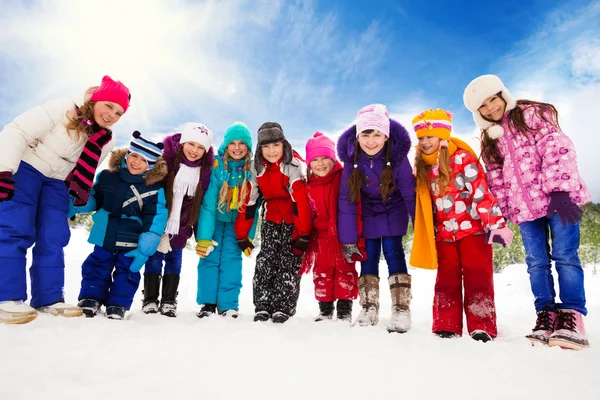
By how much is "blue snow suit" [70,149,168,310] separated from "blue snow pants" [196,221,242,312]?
0.58 meters

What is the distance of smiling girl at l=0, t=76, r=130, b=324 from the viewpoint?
2.86 meters

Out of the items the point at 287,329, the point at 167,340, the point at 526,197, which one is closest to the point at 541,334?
the point at 526,197

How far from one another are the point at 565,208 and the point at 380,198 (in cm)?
144

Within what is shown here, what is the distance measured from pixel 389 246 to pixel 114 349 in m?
2.33

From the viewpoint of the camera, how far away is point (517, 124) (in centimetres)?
331

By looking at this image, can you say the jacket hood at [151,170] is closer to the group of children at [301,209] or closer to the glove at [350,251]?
the group of children at [301,209]

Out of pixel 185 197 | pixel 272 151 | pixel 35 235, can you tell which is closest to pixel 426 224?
pixel 272 151

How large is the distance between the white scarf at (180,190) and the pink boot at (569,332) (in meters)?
3.42

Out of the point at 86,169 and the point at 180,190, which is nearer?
the point at 86,169

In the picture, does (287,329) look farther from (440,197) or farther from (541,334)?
(541,334)

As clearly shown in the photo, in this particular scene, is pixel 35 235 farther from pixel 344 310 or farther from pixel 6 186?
pixel 344 310

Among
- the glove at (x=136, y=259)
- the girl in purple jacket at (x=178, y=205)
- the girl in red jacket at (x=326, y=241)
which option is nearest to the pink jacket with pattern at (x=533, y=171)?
the girl in red jacket at (x=326, y=241)

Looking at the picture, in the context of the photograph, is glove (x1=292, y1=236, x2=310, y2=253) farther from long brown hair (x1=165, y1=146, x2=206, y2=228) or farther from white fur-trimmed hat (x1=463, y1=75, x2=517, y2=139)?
white fur-trimmed hat (x1=463, y1=75, x2=517, y2=139)

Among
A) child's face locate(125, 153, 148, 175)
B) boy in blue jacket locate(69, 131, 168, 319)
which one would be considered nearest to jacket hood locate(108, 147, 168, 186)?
boy in blue jacket locate(69, 131, 168, 319)
